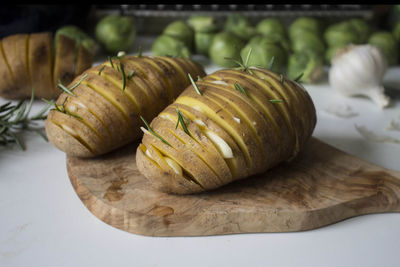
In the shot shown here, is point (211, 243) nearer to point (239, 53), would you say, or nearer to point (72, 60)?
point (72, 60)

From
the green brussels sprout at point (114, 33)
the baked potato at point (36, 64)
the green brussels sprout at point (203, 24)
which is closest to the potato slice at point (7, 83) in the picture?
the baked potato at point (36, 64)

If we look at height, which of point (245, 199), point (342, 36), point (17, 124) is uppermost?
point (342, 36)

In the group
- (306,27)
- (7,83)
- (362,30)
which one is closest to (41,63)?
(7,83)

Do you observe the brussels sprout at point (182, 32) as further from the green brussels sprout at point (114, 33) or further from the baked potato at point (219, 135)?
the baked potato at point (219, 135)

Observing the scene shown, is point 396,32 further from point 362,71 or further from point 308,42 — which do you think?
point 362,71

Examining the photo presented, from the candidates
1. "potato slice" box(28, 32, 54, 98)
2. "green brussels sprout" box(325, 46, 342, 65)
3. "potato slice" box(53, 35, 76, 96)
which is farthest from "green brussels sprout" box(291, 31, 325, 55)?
"potato slice" box(28, 32, 54, 98)

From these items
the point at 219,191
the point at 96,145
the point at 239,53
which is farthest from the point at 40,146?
the point at 239,53
